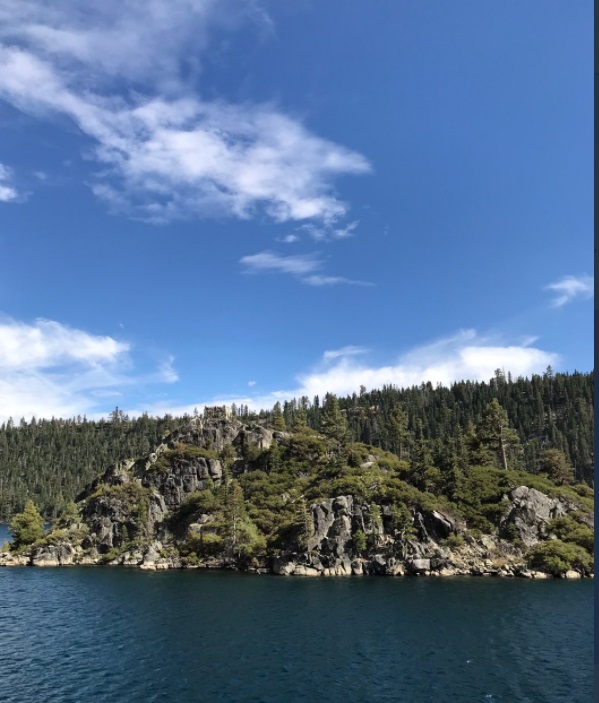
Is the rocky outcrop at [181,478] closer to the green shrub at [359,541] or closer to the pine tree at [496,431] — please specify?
the green shrub at [359,541]

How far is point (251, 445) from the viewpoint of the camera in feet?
457

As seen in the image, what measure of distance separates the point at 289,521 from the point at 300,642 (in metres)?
Result: 52.0

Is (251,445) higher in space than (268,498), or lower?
higher

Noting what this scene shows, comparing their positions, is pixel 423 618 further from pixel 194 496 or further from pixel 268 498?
pixel 194 496

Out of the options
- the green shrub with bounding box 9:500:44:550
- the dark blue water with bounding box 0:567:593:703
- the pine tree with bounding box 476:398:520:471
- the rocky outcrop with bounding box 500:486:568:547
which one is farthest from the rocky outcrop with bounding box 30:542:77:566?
the pine tree with bounding box 476:398:520:471

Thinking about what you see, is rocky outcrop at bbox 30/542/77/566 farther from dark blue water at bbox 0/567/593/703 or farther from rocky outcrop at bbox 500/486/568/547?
rocky outcrop at bbox 500/486/568/547

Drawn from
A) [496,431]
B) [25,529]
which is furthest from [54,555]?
[496,431]

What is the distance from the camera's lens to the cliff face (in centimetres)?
9006

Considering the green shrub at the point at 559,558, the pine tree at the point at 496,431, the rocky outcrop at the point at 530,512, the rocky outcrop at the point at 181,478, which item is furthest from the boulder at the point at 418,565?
the rocky outcrop at the point at 181,478

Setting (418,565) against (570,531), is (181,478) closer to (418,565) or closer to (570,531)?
(418,565)

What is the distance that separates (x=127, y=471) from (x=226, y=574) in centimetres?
5480

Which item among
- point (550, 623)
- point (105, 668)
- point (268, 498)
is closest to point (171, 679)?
point (105, 668)

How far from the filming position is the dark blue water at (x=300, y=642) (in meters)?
37.7

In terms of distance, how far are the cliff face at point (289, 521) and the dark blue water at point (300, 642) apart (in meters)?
11.7
